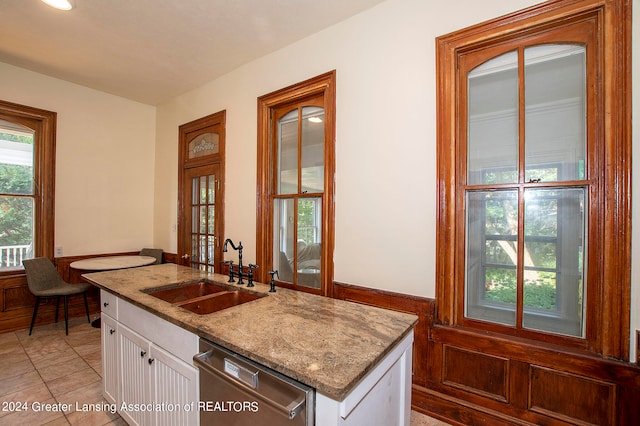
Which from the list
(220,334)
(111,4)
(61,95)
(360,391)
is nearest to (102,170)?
(61,95)

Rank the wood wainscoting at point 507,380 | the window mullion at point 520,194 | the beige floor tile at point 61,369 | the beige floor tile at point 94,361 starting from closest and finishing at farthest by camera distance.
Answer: the wood wainscoting at point 507,380
the window mullion at point 520,194
the beige floor tile at point 61,369
the beige floor tile at point 94,361

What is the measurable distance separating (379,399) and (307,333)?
1.28 ft

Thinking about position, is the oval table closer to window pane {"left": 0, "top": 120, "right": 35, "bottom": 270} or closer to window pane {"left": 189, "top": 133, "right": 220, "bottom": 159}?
window pane {"left": 0, "top": 120, "right": 35, "bottom": 270}

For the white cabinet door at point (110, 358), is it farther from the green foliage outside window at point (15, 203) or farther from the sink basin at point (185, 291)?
the green foliage outside window at point (15, 203)

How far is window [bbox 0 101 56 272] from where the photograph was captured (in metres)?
3.38

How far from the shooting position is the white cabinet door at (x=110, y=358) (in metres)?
1.93

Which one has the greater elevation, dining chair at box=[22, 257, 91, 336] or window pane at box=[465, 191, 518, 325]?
window pane at box=[465, 191, 518, 325]

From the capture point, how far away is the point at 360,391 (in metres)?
1.01

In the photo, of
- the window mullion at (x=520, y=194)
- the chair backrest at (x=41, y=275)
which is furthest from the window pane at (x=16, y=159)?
the window mullion at (x=520, y=194)

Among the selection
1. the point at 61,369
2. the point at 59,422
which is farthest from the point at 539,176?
the point at 61,369

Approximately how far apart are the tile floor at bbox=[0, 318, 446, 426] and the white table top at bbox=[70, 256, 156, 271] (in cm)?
80

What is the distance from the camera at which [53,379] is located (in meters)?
2.44

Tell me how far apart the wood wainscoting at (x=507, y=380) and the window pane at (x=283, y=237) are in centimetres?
103

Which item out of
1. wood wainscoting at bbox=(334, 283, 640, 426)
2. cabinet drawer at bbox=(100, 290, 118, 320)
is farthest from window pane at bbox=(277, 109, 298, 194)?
cabinet drawer at bbox=(100, 290, 118, 320)
